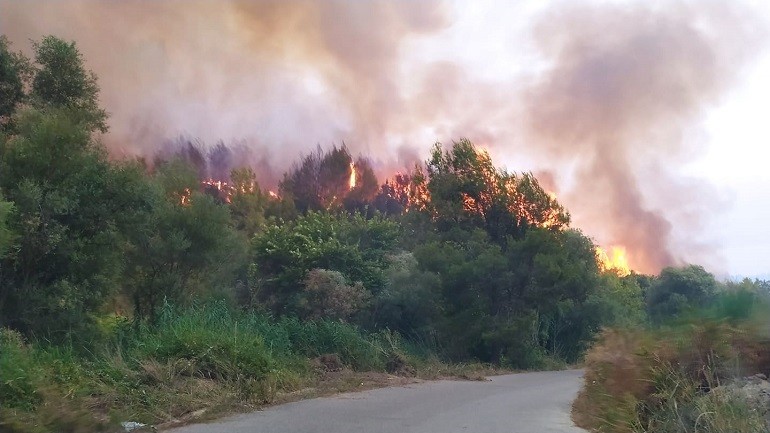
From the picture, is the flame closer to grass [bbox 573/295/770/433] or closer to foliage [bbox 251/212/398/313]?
foliage [bbox 251/212/398/313]

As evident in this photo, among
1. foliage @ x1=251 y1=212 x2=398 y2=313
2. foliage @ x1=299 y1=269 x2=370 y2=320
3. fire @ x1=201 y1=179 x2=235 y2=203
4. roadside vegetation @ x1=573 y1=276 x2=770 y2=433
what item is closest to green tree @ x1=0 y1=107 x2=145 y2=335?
foliage @ x1=299 y1=269 x2=370 y2=320

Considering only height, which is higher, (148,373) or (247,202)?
(247,202)

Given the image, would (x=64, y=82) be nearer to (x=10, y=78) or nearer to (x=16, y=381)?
(x=10, y=78)

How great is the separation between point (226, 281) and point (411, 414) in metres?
16.6

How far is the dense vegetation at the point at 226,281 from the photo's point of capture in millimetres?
12500

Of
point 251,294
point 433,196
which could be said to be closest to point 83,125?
point 251,294

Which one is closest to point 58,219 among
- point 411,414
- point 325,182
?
point 411,414

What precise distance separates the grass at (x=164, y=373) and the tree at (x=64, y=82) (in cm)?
585

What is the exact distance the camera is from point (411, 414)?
40.9 feet

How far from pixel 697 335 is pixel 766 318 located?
3.32ft

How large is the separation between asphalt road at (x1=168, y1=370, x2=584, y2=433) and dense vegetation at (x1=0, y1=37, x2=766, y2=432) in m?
1.09

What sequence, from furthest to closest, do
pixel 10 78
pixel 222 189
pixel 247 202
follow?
pixel 222 189 < pixel 247 202 < pixel 10 78

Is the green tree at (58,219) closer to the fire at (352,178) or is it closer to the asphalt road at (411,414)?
the asphalt road at (411,414)

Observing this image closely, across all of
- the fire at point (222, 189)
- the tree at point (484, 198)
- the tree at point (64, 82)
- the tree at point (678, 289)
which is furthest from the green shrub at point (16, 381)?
the fire at point (222, 189)
